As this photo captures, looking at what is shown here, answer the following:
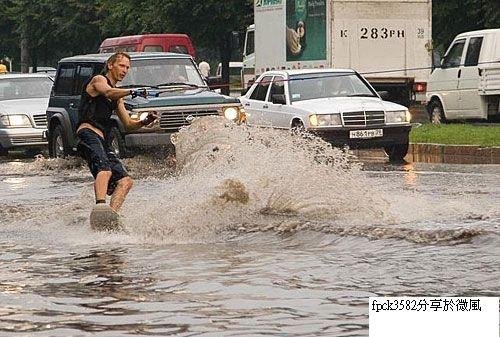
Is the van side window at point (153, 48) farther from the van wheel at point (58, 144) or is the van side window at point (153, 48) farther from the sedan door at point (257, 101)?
the van wheel at point (58, 144)

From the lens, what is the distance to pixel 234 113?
22.6 metres

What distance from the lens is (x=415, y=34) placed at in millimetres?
34906

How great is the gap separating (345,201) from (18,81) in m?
18.7

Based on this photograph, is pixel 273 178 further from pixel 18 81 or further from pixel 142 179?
pixel 18 81

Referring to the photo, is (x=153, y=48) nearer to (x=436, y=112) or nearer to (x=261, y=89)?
(x=436, y=112)

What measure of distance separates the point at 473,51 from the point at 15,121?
9461 mm

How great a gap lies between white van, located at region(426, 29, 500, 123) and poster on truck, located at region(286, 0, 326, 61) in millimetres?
4213

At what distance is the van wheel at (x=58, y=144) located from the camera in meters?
25.1

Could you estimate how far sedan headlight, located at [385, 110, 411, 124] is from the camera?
2388cm

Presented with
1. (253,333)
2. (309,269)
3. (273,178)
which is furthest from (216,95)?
(253,333)

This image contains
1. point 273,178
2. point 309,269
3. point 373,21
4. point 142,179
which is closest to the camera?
point 309,269

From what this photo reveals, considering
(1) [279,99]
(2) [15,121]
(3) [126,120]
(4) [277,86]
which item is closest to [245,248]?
(3) [126,120]

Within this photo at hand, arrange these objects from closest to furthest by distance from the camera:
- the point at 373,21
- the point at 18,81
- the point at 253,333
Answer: the point at 253,333 < the point at 18,81 < the point at 373,21

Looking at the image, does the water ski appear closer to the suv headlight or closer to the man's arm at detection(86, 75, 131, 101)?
the man's arm at detection(86, 75, 131, 101)
